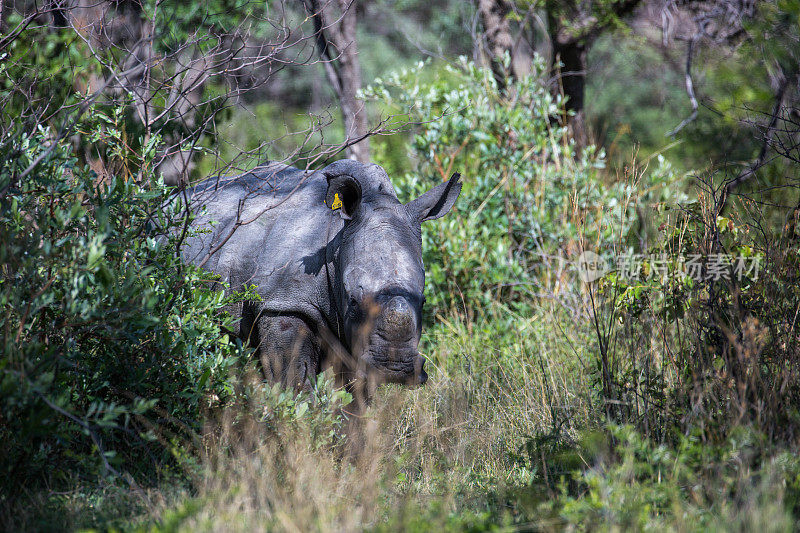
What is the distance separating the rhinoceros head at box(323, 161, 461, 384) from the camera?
4.59 metres

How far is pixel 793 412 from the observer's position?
14.1 ft

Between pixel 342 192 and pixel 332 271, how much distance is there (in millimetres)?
535

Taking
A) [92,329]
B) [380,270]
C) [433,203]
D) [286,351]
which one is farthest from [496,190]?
[92,329]

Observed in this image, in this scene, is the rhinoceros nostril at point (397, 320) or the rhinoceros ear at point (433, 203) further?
the rhinoceros ear at point (433, 203)

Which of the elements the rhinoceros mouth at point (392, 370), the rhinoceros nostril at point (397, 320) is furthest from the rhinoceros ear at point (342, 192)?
the rhinoceros mouth at point (392, 370)

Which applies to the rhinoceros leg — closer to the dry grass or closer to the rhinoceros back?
the rhinoceros back

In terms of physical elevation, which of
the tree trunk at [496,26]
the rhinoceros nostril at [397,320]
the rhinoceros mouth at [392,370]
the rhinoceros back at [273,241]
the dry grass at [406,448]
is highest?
the tree trunk at [496,26]

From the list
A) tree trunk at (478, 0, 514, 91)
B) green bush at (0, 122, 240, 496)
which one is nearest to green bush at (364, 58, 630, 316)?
tree trunk at (478, 0, 514, 91)

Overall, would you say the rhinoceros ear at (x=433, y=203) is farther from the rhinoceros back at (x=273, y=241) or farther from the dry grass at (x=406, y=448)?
the dry grass at (x=406, y=448)

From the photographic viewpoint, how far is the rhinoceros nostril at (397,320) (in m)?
4.55

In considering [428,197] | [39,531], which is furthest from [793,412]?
[39,531]

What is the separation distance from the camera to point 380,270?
190 inches

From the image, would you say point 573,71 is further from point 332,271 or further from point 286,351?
point 286,351

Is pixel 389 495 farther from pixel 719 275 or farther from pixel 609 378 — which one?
pixel 719 275
